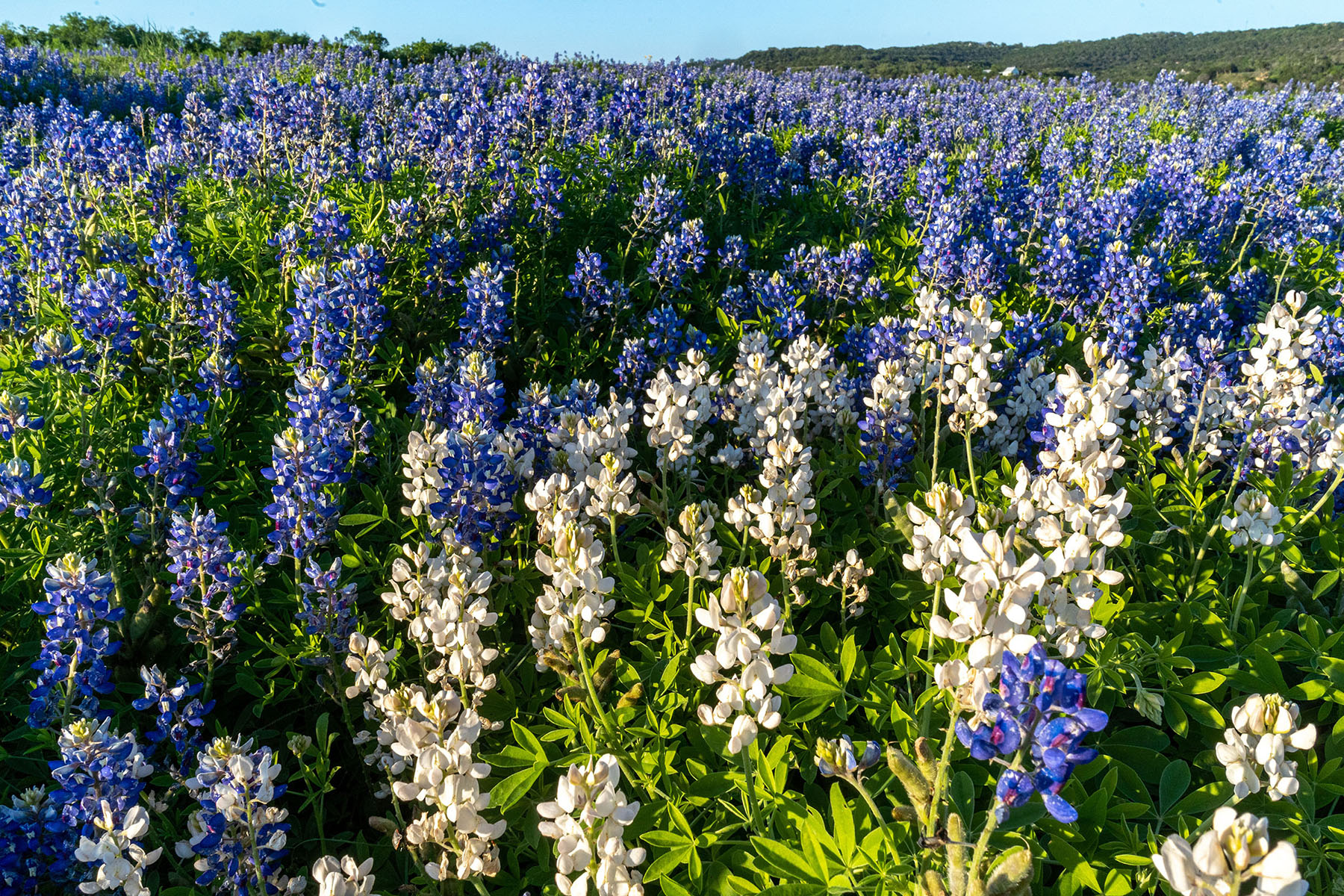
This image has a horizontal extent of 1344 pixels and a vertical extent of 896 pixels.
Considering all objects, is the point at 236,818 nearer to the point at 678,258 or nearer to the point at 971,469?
the point at 971,469

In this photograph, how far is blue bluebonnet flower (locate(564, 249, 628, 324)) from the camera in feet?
14.6

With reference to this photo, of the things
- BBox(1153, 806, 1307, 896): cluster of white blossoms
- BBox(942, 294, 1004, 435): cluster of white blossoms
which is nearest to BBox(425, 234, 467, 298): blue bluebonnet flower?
BBox(942, 294, 1004, 435): cluster of white blossoms

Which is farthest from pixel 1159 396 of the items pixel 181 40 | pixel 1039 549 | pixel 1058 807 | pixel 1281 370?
pixel 181 40

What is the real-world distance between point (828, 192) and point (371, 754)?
632 centimetres

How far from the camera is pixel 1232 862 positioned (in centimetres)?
95

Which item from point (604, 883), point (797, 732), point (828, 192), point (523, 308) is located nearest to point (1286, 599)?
point (797, 732)

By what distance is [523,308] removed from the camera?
4852mm

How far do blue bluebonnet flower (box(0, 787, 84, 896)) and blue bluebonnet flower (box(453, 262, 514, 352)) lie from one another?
96.1 inches

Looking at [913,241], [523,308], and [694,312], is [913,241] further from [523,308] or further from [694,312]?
[523,308]

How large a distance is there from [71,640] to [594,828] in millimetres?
1566

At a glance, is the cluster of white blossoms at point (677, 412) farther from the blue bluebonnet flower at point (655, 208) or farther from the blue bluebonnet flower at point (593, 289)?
the blue bluebonnet flower at point (655, 208)

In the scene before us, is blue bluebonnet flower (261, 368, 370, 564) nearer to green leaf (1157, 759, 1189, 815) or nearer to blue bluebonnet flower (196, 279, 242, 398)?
blue bluebonnet flower (196, 279, 242, 398)

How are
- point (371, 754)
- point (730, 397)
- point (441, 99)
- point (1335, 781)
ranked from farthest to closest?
point (441, 99) < point (730, 397) < point (371, 754) < point (1335, 781)

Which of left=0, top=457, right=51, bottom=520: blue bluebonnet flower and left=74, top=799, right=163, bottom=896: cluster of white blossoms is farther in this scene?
left=0, top=457, right=51, bottom=520: blue bluebonnet flower
